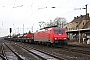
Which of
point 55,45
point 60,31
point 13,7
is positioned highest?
point 13,7

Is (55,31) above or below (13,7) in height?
below

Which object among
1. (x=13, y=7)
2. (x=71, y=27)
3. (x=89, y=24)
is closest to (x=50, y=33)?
(x=13, y=7)

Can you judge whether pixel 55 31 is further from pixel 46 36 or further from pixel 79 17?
pixel 79 17

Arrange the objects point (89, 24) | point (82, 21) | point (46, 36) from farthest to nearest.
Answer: point (82, 21) < point (89, 24) < point (46, 36)

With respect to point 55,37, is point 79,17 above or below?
above

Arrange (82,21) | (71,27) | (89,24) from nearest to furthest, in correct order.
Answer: (89,24)
(82,21)
(71,27)

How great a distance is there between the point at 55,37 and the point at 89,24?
53.8 m

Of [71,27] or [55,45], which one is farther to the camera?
[71,27]

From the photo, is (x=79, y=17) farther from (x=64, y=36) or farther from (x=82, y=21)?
(x=64, y=36)

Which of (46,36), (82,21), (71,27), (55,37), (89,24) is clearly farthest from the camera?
(71,27)

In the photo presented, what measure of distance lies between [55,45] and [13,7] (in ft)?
32.4

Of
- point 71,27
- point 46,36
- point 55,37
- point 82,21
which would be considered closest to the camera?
point 55,37

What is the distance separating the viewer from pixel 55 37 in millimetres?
30703

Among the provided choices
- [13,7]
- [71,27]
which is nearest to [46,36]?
[13,7]
